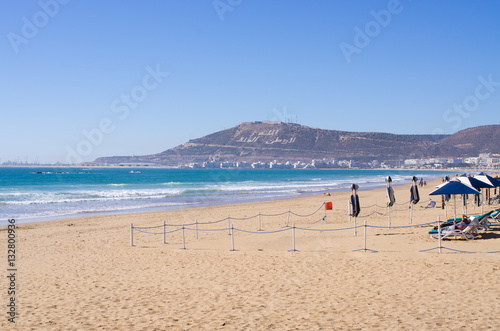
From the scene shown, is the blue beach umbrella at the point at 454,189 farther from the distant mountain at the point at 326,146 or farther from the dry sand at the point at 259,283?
the distant mountain at the point at 326,146

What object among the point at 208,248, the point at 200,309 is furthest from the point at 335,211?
the point at 200,309

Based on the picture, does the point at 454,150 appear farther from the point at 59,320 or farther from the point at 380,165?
the point at 59,320

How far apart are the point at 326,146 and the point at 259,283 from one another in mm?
173133

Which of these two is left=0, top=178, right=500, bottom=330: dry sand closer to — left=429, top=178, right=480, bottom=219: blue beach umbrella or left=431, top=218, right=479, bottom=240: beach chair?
left=431, top=218, right=479, bottom=240: beach chair

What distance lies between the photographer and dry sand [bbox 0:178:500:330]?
20.1ft

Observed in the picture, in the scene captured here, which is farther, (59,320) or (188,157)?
(188,157)

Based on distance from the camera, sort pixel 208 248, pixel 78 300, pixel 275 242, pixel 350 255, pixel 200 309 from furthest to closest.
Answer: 1. pixel 275 242
2. pixel 208 248
3. pixel 350 255
4. pixel 78 300
5. pixel 200 309

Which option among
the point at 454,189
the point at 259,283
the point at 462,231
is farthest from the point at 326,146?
the point at 259,283

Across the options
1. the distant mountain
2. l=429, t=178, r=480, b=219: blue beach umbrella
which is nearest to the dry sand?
l=429, t=178, r=480, b=219: blue beach umbrella

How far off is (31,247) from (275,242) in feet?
25.5

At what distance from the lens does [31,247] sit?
13.0 meters

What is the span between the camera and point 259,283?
8156 mm

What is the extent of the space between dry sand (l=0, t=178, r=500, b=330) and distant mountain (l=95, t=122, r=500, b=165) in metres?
164

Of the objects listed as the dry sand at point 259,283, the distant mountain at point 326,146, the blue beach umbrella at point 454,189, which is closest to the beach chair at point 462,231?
the dry sand at point 259,283
